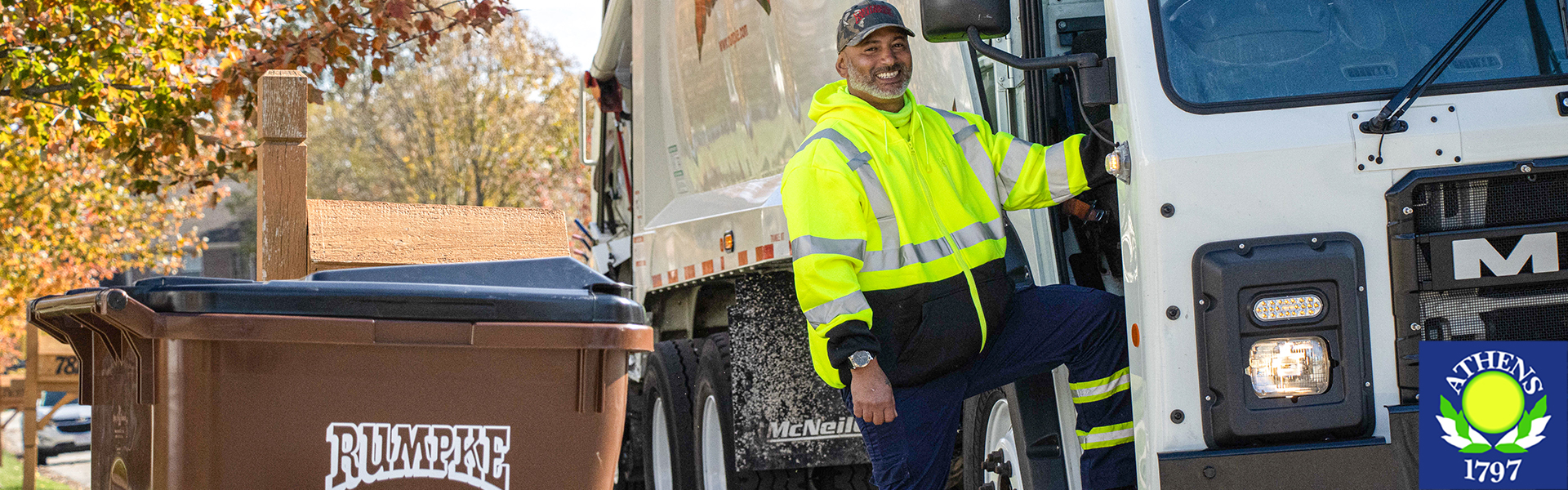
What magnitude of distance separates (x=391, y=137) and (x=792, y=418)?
21.3 meters

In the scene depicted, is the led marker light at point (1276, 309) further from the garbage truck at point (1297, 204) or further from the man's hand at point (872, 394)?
the man's hand at point (872, 394)

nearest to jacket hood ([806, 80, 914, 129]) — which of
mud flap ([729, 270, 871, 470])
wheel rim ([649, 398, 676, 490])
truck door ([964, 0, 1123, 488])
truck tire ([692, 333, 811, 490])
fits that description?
truck door ([964, 0, 1123, 488])

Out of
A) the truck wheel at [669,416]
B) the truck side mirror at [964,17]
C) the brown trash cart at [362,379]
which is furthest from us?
the truck wheel at [669,416]

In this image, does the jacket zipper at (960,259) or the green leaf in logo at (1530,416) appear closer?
the green leaf in logo at (1530,416)

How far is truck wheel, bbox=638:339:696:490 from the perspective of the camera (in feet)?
19.6

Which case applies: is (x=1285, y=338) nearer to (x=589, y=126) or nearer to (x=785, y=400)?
(x=785, y=400)

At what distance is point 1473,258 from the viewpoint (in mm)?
2988

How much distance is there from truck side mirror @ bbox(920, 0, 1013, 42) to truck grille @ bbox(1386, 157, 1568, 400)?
35.9 inches

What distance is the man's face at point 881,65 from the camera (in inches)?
148

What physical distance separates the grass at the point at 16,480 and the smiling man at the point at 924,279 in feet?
A: 34.6

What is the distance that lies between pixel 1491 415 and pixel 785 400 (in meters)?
2.85

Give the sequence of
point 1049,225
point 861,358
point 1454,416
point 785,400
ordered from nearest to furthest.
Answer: point 1454,416
point 861,358
point 1049,225
point 785,400

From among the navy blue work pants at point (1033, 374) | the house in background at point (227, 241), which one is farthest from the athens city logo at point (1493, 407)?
the house in background at point (227, 241)

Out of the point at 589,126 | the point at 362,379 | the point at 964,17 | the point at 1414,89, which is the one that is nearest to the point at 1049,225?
the point at 964,17
